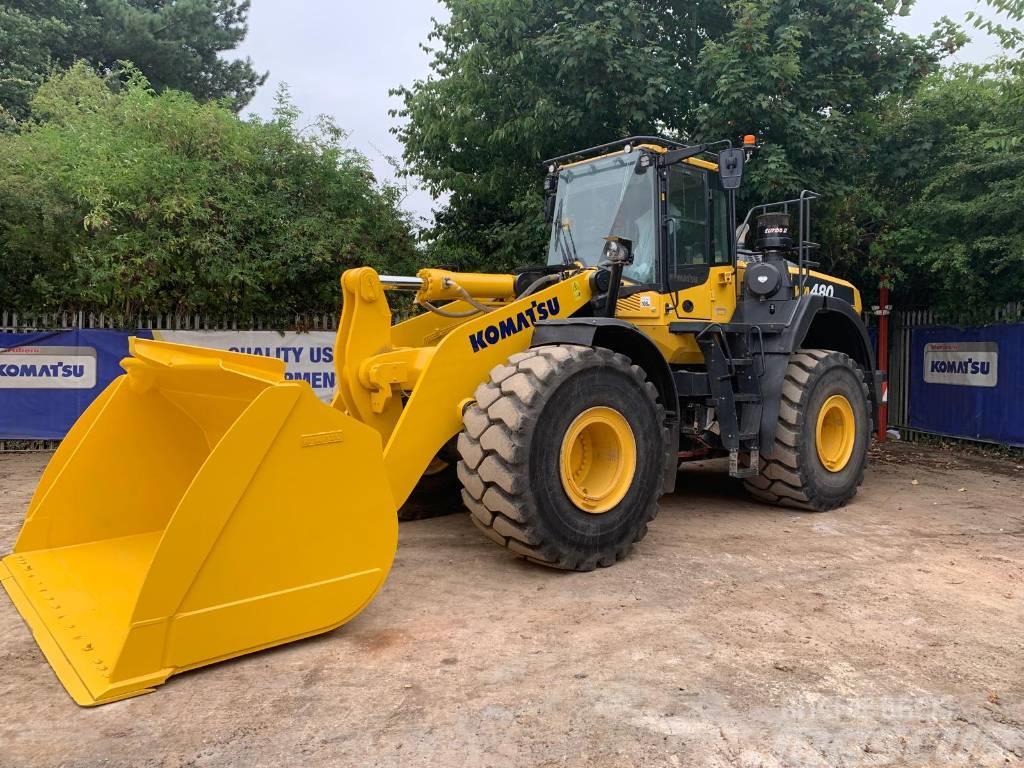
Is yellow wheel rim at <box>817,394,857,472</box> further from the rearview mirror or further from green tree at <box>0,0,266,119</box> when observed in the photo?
green tree at <box>0,0,266,119</box>

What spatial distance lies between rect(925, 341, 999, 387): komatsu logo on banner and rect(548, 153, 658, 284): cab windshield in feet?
21.9

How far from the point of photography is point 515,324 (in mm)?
4676

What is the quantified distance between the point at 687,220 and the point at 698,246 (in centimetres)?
25

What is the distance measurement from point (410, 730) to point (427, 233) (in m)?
9.56

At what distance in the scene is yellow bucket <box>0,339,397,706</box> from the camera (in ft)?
9.55

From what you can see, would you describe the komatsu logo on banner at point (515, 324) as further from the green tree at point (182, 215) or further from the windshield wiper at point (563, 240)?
the green tree at point (182, 215)

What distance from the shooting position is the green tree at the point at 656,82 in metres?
9.07

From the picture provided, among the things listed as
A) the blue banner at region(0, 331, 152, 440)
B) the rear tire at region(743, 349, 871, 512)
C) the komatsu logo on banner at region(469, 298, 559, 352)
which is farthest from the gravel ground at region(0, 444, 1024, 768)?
the blue banner at region(0, 331, 152, 440)

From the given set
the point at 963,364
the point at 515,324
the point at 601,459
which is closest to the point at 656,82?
the point at 963,364

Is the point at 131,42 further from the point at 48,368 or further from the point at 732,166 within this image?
the point at 732,166

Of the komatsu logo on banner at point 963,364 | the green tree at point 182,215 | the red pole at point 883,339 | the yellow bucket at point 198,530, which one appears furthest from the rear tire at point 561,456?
the red pole at point 883,339

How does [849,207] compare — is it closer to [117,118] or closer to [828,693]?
[828,693]

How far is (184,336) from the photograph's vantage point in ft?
30.0

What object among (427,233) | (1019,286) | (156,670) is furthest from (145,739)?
(1019,286)
